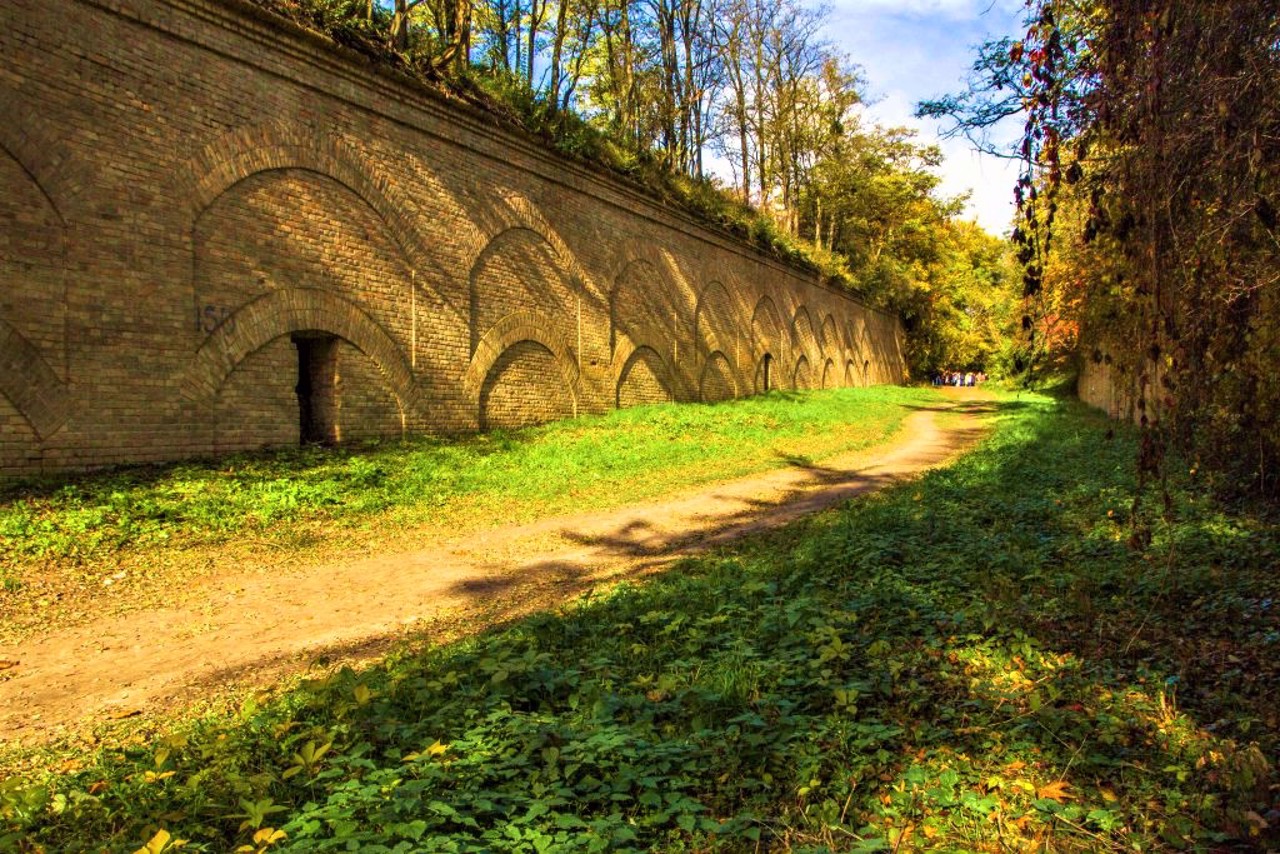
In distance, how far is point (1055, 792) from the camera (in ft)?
9.82

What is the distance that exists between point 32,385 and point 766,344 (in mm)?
23718

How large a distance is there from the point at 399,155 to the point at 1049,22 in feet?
37.1

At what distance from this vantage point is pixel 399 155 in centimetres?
1248

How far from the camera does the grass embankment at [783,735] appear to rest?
2758 mm

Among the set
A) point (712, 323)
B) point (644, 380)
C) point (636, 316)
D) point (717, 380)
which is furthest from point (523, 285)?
point (717, 380)

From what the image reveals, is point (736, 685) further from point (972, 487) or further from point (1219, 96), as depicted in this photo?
point (972, 487)

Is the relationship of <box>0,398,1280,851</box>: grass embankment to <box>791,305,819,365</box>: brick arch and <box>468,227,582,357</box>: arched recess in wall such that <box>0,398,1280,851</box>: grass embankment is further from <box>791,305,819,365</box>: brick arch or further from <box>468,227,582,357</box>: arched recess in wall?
<box>791,305,819,365</box>: brick arch

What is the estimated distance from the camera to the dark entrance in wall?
11383 mm

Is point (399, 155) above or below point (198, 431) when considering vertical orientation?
above

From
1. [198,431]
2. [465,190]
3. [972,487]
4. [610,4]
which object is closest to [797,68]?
[610,4]

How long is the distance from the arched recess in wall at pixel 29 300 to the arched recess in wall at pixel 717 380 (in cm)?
1701

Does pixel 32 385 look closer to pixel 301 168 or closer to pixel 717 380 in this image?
pixel 301 168

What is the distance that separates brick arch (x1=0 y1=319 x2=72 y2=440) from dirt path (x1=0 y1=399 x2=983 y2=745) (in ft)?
10.7

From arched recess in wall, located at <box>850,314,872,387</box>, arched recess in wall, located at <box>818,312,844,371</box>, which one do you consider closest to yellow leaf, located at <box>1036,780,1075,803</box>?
arched recess in wall, located at <box>818,312,844,371</box>
